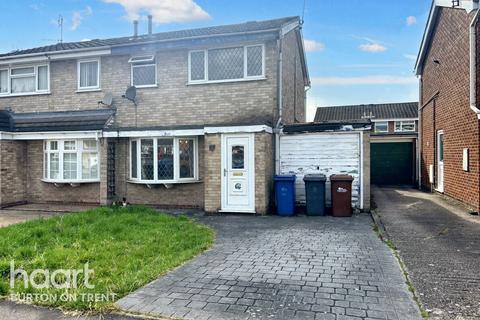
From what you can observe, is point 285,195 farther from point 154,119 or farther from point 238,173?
point 154,119

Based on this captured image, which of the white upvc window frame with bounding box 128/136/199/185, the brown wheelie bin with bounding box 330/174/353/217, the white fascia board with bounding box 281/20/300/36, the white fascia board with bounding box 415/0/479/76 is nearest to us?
the white fascia board with bounding box 415/0/479/76

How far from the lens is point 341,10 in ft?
36.5

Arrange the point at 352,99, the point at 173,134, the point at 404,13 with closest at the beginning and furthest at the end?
the point at 173,134
the point at 404,13
the point at 352,99

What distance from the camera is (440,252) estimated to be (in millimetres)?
6074

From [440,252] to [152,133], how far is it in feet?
27.0

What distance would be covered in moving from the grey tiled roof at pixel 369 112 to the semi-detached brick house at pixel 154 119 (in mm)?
23184

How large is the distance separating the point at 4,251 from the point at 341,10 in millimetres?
10456

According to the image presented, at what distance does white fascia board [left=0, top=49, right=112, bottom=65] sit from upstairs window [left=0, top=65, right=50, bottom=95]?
12.8 inches

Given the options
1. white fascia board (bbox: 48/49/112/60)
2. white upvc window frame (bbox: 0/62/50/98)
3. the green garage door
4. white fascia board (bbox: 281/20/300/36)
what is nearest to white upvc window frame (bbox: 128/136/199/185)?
white fascia board (bbox: 48/49/112/60)

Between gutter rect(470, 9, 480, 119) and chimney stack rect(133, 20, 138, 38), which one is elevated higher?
chimney stack rect(133, 20, 138, 38)

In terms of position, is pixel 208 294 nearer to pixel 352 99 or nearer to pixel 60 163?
pixel 60 163

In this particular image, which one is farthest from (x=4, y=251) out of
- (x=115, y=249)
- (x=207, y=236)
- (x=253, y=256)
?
(x=253, y=256)

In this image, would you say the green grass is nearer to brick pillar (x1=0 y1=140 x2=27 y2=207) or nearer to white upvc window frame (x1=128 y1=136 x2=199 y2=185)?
white upvc window frame (x1=128 y1=136 x2=199 y2=185)

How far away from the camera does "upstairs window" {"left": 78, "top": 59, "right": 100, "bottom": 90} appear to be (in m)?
13.0
